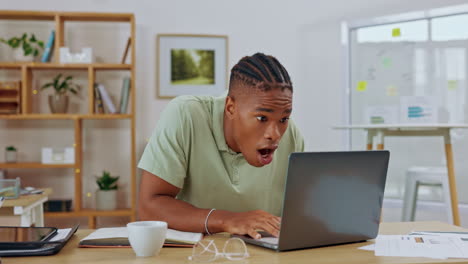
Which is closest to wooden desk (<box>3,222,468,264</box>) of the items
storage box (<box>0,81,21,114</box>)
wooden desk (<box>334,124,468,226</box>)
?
wooden desk (<box>334,124,468,226</box>)

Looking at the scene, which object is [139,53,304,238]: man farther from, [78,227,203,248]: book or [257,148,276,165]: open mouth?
[78,227,203,248]: book

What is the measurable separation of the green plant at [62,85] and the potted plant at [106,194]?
0.68 meters

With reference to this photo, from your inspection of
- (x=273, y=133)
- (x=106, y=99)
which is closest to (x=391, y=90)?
(x=106, y=99)

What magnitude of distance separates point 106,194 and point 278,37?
1.78 meters

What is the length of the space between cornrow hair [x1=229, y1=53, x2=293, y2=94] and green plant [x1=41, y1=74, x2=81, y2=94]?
110 inches

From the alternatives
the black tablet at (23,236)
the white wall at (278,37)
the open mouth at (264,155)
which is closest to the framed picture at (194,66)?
the white wall at (278,37)

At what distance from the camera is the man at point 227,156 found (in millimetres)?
1252

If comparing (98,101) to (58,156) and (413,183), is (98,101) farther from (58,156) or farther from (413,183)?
(413,183)

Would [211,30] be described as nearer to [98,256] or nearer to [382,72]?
[382,72]

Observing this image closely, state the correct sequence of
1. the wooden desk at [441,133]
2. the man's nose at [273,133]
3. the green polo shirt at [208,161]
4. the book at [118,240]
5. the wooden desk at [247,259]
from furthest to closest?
1. the wooden desk at [441,133]
2. the green polo shirt at [208,161]
3. the man's nose at [273,133]
4. the book at [118,240]
5. the wooden desk at [247,259]

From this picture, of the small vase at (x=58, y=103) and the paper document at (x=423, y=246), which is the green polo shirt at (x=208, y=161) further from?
the small vase at (x=58, y=103)

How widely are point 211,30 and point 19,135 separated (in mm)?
1662

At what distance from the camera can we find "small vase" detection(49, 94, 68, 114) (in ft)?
12.6

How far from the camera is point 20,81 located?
3807mm
